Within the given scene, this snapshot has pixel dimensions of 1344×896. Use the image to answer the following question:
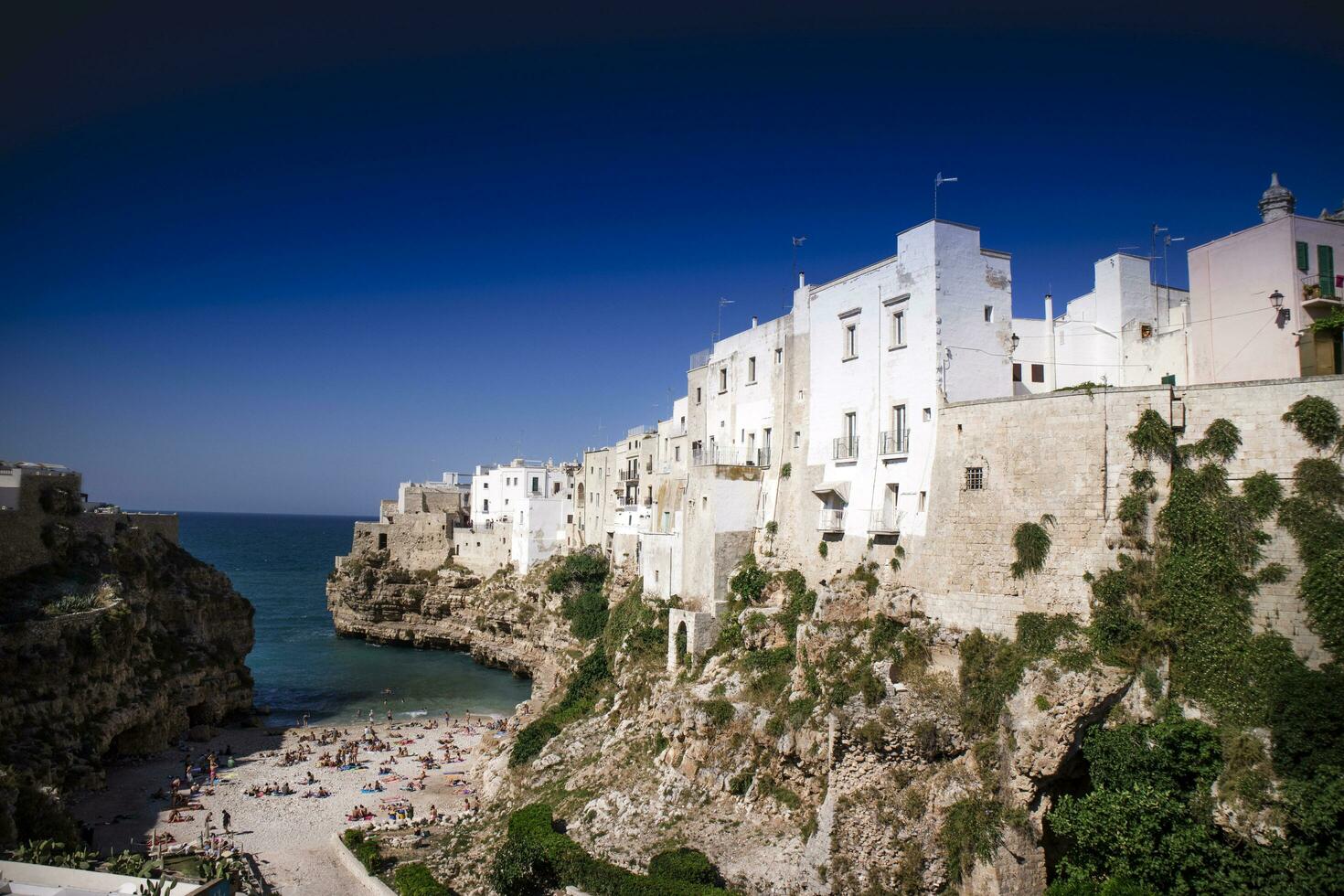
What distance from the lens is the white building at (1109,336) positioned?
26.6 meters

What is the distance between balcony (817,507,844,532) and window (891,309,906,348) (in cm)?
587

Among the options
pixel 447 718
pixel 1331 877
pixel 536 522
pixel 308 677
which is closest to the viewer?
pixel 1331 877

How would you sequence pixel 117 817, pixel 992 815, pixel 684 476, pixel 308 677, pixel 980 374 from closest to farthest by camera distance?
pixel 992 815 → pixel 980 374 → pixel 117 817 → pixel 684 476 → pixel 308 677

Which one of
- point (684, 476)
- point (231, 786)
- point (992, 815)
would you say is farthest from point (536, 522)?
point (992, 815)

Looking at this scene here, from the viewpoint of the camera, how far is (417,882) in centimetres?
2477

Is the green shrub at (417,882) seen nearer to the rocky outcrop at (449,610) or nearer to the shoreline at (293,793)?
the shoreline at (293,793)

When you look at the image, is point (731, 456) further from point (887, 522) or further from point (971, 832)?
point (971, 832)

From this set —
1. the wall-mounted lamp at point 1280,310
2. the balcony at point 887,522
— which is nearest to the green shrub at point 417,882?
the balcony at point 887,522

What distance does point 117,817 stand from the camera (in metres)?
30.8

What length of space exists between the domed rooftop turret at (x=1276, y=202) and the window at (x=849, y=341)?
11.8m

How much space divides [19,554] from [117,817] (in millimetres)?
13220

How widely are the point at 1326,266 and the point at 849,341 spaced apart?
1314cm

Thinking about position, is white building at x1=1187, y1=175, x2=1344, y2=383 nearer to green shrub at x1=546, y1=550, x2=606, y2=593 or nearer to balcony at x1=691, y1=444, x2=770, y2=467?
balcony at x1=691, y1=444, x2=770, y2=467

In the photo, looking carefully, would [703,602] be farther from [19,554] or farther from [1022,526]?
[19,554]
